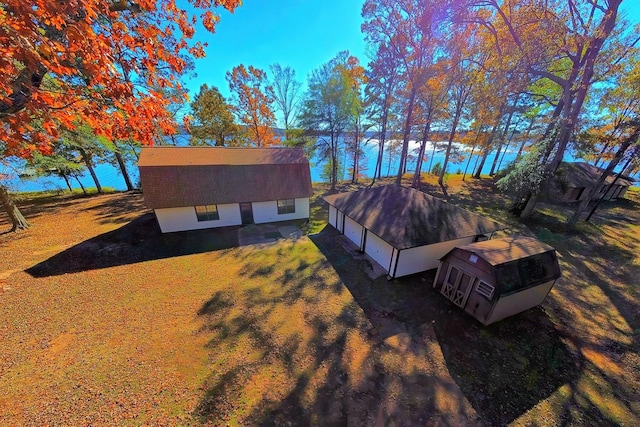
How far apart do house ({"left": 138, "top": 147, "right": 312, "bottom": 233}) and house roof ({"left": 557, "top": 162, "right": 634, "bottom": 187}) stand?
75.2 feet

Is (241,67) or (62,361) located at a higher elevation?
(241,67)

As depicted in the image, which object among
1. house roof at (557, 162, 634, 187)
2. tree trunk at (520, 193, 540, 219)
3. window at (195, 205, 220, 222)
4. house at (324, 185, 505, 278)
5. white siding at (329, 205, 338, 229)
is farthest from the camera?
house roof at (557, 162, 634, 187)

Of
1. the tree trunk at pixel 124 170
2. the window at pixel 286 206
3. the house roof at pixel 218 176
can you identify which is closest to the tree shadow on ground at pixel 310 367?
the house roof at pixel 218 176

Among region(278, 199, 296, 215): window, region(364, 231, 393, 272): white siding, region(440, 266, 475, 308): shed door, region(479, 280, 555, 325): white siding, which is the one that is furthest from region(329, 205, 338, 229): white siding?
region(479, 280, 555, 325): white siding

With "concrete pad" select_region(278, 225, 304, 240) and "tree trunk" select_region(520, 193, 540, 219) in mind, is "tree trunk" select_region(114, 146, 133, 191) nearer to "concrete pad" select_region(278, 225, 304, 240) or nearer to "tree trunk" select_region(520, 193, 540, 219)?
"concrete pad" select_region(278, 225, 304, 240)

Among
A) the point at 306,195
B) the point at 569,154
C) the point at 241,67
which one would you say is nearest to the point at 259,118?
the point at 241,67

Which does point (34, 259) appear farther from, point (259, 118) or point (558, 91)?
point (558, 91)

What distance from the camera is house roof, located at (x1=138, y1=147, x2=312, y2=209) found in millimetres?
14570

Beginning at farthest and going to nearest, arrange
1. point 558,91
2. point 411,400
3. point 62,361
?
point 558,91 < point 62,361 < point 411,400

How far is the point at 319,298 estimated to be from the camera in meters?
9.54

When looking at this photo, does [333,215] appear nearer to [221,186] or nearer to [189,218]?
[221,186]

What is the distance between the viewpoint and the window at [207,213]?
15.4 metres

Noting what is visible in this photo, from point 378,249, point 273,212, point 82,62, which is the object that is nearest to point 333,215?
point 273,212

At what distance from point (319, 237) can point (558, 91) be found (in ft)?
83.6
